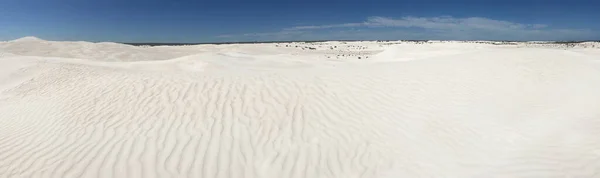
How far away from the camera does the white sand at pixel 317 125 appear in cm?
572

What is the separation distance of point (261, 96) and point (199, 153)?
289cm

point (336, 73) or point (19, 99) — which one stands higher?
point (336, 73)

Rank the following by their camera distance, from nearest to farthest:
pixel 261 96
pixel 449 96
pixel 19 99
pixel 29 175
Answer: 1. pixel 29 175
2. pixel 261 96
3. pixel 449 96
4. pixel 19 99

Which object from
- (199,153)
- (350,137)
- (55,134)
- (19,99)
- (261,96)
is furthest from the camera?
(19,99)

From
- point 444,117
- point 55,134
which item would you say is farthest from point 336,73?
point 55,134

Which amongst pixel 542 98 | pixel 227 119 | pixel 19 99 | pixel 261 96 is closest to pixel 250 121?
pixel 227 119

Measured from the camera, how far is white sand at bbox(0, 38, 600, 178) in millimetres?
5719

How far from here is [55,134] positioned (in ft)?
23.7

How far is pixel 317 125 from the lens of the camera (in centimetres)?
724

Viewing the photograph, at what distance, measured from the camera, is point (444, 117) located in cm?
792

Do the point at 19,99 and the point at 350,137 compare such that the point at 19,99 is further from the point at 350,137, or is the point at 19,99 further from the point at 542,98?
the point at 542,98

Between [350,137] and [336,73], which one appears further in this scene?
[336,73]

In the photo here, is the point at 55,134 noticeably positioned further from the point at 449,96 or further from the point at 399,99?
the point at 449,96

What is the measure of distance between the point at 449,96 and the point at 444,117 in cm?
155
